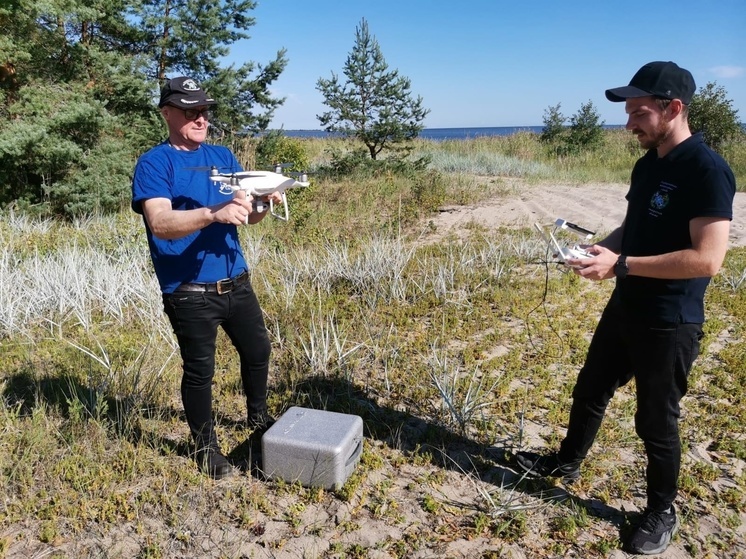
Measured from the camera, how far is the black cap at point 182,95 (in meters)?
2.12

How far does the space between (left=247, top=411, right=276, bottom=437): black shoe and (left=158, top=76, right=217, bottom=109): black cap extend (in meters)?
1.58

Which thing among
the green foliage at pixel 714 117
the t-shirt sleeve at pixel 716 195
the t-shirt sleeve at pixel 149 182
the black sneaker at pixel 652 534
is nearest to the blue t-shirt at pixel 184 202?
the t-shirt sleeve at pixel 149 182

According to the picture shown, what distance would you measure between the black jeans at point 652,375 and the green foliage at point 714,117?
1490cm

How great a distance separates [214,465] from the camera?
2521 millimetres

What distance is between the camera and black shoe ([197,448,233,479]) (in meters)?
2.52

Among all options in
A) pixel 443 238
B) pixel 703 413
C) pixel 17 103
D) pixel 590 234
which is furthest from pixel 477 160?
pixel 590 234

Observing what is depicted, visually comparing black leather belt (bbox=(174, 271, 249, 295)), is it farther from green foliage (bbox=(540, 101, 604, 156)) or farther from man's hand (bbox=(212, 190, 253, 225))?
green foliage (bbox=(540, 101, 604, 156))

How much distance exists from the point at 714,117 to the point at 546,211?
9082 mm

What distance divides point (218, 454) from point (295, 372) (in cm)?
102

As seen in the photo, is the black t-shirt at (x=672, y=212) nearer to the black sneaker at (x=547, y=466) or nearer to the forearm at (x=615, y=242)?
the forearm at (x=615, y=242)

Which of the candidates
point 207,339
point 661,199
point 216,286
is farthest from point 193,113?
point 661,199

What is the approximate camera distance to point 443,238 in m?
7.28

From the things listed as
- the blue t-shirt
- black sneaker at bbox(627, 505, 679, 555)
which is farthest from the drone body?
black sneaker at bbox(627, 505, 679, 555)

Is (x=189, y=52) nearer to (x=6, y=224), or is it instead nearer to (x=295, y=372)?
(x=6, y=224)
